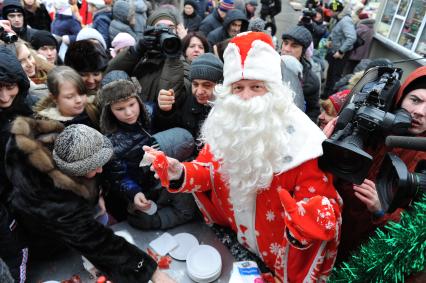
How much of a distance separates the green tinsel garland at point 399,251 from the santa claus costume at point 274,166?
229 mm

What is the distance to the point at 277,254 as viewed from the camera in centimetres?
163

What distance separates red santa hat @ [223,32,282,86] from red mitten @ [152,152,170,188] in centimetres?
48

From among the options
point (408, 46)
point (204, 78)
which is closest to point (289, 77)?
point (204, 78)

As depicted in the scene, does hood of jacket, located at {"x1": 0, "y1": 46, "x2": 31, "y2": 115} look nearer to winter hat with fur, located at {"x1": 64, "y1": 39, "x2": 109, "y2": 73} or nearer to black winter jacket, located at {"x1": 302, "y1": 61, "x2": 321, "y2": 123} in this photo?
winter hat with fur, located at {"x1": 64, "y1": 39, "x2": 109, "y2": 73}

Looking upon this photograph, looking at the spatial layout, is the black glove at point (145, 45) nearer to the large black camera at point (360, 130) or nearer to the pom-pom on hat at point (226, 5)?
the large black camera at point (360, 130)

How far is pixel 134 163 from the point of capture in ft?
6.45

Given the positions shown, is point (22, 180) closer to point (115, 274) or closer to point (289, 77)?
point (115, 274)

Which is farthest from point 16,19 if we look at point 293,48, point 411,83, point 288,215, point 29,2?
point 411,83

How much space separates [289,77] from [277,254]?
3.40 feet

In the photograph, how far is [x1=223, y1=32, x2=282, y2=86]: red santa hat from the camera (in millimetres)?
1382

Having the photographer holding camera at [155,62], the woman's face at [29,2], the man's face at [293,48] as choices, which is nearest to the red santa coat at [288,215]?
the photographer holding camera at [155,62]

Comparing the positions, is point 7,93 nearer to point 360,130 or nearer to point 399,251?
point 360,130

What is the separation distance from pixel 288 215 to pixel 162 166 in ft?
2.08

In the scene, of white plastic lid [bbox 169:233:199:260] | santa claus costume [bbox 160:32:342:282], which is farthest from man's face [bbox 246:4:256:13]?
white plastic lid [bbox 169:233:199:260]
